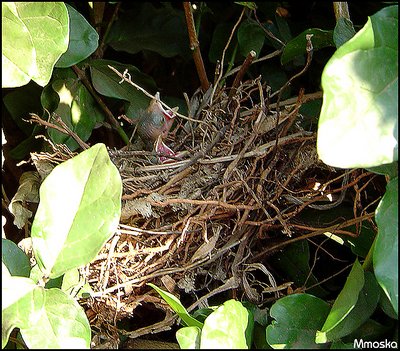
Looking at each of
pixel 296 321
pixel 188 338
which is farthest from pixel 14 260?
pixel 296 321

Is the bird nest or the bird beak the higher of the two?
the bird beak

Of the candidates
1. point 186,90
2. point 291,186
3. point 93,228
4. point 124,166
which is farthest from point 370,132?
point 186,90

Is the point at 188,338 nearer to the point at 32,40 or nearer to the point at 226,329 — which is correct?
the point at 226,329

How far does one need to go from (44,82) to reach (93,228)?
187mm

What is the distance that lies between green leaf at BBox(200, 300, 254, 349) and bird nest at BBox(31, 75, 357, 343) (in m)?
0.18

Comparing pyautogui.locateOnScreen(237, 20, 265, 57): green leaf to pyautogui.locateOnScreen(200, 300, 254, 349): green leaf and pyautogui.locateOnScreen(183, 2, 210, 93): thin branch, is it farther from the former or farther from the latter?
pyautogui.locateOnScreen(200, 300, 254, 349): green leaf

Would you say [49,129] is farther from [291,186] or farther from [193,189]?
[291,186]

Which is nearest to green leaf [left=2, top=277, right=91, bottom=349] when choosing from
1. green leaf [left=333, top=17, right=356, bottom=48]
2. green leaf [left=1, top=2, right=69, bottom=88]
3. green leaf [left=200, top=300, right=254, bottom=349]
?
green leaf [left=200, top=300, right=254, bottom=349]

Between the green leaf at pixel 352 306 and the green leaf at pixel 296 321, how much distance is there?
3 centimetres

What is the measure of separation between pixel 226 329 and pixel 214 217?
0.29 metres

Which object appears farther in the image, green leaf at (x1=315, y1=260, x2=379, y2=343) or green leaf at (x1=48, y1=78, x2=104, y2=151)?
green leaf at (x1=48, y1=78, x2=104, y2=151)

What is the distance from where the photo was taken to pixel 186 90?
4.41 feet

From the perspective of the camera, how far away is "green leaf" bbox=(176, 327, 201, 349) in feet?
2.22

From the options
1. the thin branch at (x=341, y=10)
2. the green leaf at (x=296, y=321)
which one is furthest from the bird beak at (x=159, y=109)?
the green leaf at (x=296, y=321)
